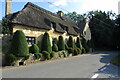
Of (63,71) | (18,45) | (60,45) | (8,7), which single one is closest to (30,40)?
(18,45)

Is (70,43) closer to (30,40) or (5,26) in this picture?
(30,40)

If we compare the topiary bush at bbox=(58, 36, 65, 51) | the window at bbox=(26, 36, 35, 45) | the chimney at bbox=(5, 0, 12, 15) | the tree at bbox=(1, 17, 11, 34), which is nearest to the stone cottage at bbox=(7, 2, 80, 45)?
the window at bbox=(26, 36, 35, 45)

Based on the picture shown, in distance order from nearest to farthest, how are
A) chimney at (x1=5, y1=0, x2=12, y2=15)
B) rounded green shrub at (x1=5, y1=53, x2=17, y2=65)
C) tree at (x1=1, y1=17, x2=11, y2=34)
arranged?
rounded green shrub at (x1=5, y1=53, x2=17, y2=65)
tree at (x1=1, y1=17, x2=11, y2=34)
chimney at (x1=5, y1=0, x2=12, y2=15)

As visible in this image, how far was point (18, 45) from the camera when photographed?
1614 centimetres

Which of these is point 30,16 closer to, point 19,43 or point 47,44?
point 47,44

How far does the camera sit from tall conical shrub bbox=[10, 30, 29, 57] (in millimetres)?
15859

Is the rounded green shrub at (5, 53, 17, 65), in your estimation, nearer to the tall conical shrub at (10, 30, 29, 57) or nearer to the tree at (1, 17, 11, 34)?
the tall conical shrub at (10, 30, 29, 57)

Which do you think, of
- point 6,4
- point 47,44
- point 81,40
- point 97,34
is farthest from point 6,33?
point 97,34

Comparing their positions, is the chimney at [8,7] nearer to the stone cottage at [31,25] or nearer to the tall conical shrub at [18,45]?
the stone cottage at [31,25]

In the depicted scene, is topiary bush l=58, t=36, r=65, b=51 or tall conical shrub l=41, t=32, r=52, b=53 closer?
tall conical shrub l=41, t=32, r=52, b=53

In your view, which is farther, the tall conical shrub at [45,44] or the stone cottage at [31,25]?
the tall conical shrub at [45,44]

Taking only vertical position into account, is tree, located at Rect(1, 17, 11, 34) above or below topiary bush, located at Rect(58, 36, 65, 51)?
above

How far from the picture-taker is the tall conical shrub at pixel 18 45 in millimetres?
15859

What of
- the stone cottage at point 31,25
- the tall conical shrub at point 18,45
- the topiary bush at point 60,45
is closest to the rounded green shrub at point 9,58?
the tall conical shrub at point 18,45
